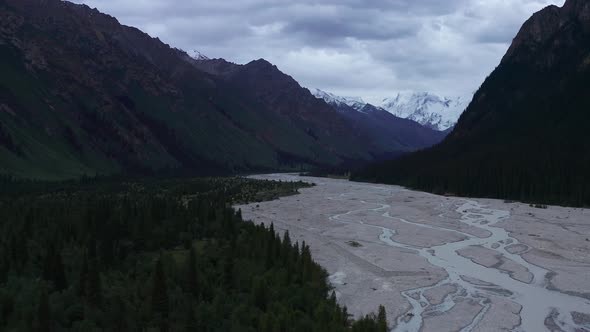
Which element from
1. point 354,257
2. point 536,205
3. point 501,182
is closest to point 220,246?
point 354,257

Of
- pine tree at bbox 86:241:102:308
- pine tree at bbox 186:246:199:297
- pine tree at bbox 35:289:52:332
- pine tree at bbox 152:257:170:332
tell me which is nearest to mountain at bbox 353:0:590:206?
pine tree at bbox 186:246:199:297

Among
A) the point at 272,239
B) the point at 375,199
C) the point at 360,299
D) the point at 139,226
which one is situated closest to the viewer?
the point at 360,299

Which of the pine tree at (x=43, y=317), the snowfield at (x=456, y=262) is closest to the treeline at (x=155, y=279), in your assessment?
the pine tree at (x=43, y=317)

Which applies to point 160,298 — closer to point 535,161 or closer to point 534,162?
point 534,162

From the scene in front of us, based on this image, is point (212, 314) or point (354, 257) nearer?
point (212, 314)

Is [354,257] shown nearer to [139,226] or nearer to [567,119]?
[139,226]

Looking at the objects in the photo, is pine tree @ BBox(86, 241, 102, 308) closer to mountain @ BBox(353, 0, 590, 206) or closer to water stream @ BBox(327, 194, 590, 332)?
water stream @ BBox(327, 194, 590, 332)
